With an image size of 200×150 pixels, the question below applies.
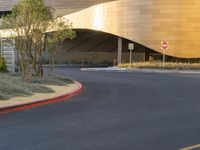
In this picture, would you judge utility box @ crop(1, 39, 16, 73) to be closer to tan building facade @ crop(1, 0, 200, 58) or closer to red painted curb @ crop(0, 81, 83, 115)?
red painted curb @ crop(0, 81, 83, 115)

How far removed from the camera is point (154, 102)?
16.7 m

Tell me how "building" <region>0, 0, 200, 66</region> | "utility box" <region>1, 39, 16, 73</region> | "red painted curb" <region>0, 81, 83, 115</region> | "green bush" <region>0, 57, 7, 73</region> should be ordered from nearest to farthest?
"red painted curb" <region>0, 81, 83, 115</region> < "green bush" <region>0, 57, 7, 73</region> < "utility box" <region>1, 39, 16, 73</region> < "building" <region>0, 0, 200, 66</region>

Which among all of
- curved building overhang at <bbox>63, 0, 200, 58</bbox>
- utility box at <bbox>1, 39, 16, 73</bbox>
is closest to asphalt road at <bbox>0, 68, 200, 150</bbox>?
utility box at <bbox>1, 39, 16, 73</bbox>

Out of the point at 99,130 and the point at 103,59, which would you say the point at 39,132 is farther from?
the point at 103,59

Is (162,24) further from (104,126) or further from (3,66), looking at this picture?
(104,126)

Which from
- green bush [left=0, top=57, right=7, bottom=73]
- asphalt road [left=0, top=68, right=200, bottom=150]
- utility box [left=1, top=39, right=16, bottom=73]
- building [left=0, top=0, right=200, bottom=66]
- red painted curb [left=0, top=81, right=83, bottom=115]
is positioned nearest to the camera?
asphalt road [left=0, top=68, right=200, bottom=150]

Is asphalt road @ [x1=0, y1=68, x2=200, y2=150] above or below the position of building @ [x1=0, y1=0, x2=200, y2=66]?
below

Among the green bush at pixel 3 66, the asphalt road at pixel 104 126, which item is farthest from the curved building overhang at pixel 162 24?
the asphalt road at pixel 104 126

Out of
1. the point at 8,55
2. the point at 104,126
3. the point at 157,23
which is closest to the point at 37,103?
the point at 104,126

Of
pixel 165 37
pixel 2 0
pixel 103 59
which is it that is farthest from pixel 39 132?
pixel 2 0

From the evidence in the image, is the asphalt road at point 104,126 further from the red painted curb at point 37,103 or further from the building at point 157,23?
the building at point 157,23

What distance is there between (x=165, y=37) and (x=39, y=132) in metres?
42.4

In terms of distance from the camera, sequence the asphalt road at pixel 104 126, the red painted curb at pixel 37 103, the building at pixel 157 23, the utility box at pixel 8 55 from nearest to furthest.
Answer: the asphalt road at pixel 104 126, the red painted curb at pixel 37 103, the utility box at pixel 8 55, the building at pixel 157 23

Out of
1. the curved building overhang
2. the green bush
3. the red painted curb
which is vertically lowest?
the red painted curb
